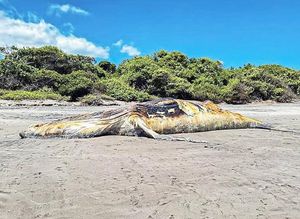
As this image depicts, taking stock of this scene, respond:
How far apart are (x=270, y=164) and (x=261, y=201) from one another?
1636 mm

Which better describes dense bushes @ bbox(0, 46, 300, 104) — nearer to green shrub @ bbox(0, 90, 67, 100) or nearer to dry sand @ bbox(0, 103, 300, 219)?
green shrub @ bbox(0, 90, 67, 100)

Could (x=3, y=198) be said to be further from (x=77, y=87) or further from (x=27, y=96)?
(x=77, y=87)

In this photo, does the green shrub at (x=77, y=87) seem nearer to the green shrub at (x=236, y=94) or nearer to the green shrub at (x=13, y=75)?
the green shrub at (x=13, y=75)

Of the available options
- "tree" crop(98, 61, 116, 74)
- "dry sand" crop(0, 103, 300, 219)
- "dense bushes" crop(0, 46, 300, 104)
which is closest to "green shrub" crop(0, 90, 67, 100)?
"dense bushes" crop(0, 46, 300, 104)

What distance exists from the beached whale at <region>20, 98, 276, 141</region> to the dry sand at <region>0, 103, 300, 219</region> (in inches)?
20.8

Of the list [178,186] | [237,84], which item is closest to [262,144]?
[178,186]

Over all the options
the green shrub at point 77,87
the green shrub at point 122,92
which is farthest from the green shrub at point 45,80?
the green shrub at point 122,92

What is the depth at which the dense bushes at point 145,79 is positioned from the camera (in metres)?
21.6

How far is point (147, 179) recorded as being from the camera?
445cm

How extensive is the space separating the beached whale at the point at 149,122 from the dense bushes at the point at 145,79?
10.4 m

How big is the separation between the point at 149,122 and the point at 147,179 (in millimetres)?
3780

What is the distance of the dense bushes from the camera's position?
70.8 ft

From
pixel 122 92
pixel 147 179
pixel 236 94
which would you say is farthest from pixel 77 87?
pixel 147 179

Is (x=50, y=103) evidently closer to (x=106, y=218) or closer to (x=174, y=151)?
(x=174, y=151)
